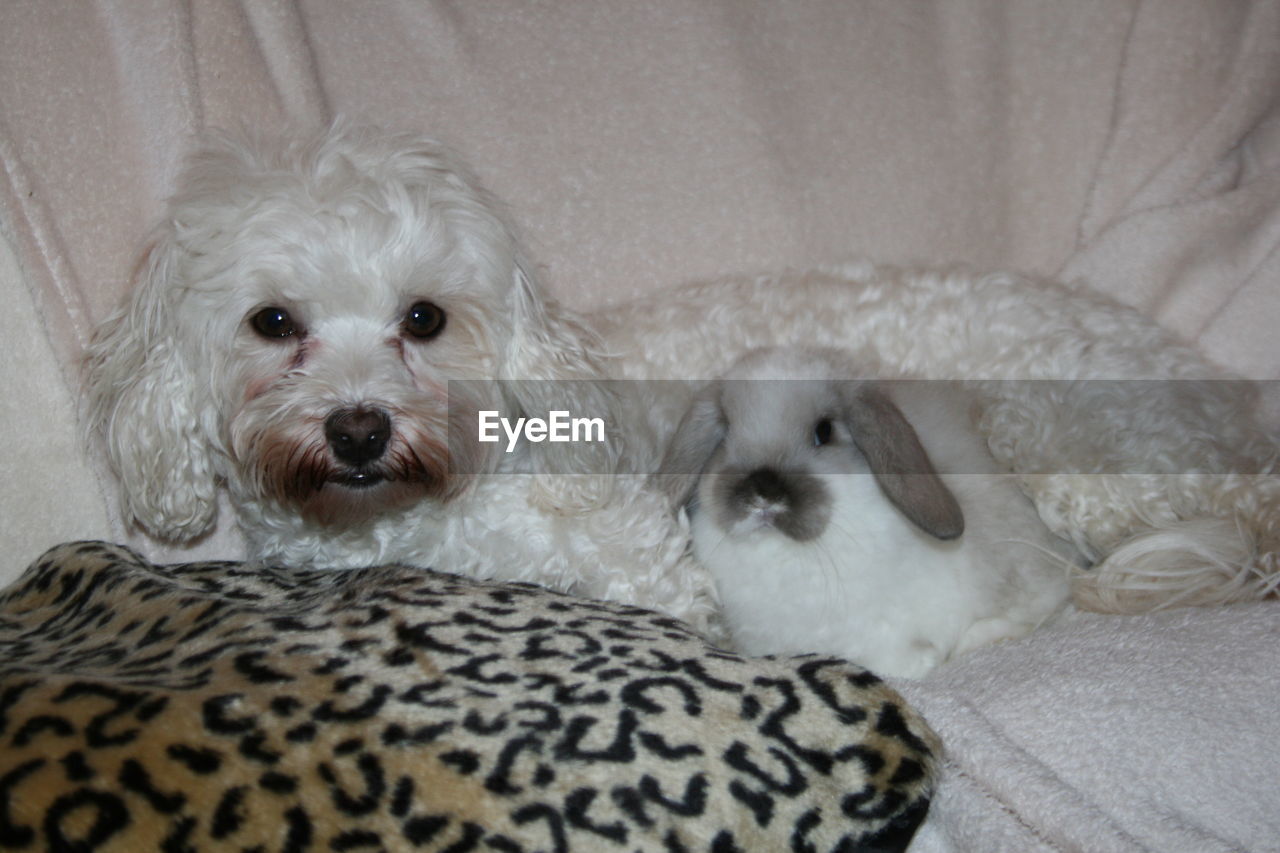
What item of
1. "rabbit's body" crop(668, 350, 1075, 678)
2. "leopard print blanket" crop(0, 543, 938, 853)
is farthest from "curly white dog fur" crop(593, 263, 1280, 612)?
"leopard print blanket" crop(0, 543, 938, 853)

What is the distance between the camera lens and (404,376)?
200cm

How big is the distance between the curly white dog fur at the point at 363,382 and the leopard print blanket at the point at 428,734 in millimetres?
313

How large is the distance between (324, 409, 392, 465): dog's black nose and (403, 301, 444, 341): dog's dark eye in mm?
249

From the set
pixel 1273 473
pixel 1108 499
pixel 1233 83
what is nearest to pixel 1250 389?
pixel 1273 473

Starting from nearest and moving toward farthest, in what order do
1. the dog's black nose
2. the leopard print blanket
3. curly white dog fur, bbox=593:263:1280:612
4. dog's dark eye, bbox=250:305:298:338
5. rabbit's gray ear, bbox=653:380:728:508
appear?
the leopard print blanket
the dog's black nose
dog's dark eye, bbox=250:305:298:338
curly white dog fur, bbox=593:263:1280:612
rabbit's gray ear, bbox=653:380:728:508

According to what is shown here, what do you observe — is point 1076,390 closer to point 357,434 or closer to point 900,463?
point 900,463

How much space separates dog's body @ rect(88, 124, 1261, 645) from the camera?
1921 mm

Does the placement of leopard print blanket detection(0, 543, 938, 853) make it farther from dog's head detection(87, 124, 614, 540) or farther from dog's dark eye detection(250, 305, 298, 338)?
dog's dark eye detection(250, 305, 298, 338)

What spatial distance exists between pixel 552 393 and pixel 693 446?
11.8 inches

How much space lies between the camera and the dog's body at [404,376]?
6.30ft

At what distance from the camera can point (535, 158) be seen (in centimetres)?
259

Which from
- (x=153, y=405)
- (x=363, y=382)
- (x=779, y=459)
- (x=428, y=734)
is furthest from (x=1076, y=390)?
(x=153, y=405)

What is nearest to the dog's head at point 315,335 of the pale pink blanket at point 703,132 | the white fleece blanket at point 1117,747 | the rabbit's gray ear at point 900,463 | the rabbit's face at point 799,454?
the pale pink blanket at point 703,132

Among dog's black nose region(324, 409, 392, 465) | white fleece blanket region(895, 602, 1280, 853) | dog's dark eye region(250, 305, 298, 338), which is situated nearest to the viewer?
white fleece blanket region(895, 602, 1280, 853)
